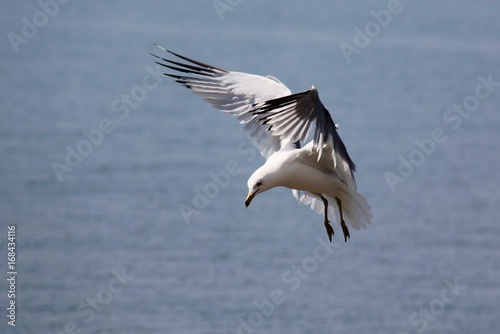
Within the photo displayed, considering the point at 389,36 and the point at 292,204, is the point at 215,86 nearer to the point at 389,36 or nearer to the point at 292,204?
the point at 292,204

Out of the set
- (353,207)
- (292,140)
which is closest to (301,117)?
(292,140)

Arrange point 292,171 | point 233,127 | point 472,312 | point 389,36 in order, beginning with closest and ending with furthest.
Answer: point 292,171
point 472,312
point 233,127
point 389,36

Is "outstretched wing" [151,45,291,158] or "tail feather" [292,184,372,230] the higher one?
"outstretched wing" [151,45,291,158]

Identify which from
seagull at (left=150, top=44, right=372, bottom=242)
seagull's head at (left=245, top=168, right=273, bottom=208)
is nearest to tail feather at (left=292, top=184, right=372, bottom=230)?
seagull at (left=150, top=44, right=372, bottom=242)

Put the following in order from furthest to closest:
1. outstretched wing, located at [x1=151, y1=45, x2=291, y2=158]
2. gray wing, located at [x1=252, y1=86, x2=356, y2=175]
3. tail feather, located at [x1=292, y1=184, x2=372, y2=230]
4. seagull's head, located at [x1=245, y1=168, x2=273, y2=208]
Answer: outstretched wing, located at [x1=151, y1=45, x2=291, y2=158], tail feather, located at [x1=292, y1=184, x2=372, y2=230], seagull's head, located at [x1=245, y1=168, x2=273, y2=208], gray wing, located at [x1=252, y1=86, x2=356, y2=175]

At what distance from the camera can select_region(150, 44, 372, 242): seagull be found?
7.25 meters

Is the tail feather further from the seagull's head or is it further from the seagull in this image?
the seagull's head

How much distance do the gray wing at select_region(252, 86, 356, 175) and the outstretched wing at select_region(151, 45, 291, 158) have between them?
0.99m

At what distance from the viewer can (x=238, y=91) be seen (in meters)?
8.55

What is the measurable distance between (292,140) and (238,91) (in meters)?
1.17

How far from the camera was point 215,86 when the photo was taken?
8656mm

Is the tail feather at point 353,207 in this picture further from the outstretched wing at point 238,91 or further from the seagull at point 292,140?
the outstretched wing at point 238,91

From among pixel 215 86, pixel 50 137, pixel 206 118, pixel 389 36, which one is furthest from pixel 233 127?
pixel 389 36

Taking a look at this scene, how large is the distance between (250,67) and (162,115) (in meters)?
4.47
